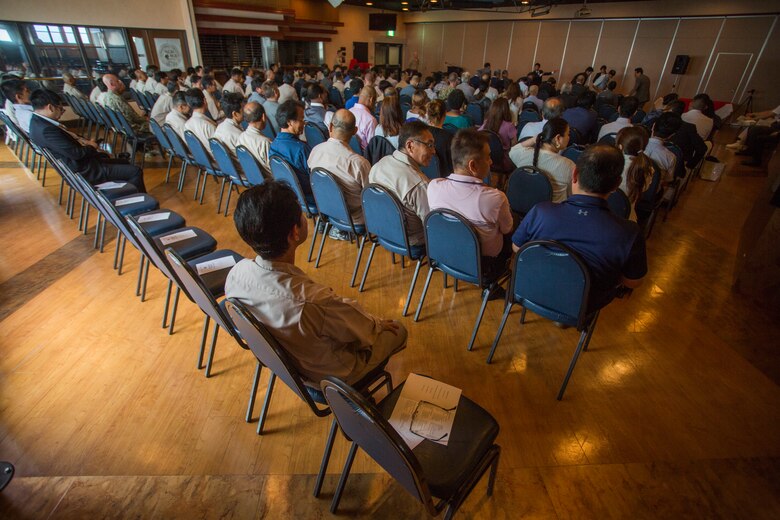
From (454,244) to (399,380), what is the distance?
88 cm

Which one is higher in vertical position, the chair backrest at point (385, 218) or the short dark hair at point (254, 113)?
the short dark hair at point (254, 113)

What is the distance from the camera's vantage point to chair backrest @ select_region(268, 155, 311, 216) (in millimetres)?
2974

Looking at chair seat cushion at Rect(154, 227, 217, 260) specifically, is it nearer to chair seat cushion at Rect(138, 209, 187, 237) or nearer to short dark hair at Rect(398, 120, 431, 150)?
chair seat cushion at Rect(138, 209, 187, 237)

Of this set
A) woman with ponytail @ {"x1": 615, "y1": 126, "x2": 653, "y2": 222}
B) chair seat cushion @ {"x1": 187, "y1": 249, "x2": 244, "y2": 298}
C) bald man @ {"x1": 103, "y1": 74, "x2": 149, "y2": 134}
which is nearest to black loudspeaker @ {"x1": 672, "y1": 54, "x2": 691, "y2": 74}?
woman with ponytail @ {"x1": 615, "y1": 126, "x2": 653, "y2": 222}

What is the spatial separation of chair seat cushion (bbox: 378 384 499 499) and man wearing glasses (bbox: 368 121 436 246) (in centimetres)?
144

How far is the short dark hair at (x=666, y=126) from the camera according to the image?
3.51 m

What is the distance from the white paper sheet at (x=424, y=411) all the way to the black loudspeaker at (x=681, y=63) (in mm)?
15123

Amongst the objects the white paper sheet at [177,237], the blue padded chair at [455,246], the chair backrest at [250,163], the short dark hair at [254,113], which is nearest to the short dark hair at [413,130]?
the blue padded chair at [455,246]

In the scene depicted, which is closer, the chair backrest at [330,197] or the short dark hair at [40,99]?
the chair backrest at [330,197]

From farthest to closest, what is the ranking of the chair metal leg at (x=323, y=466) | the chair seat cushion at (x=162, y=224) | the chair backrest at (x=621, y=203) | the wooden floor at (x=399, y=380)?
the chair seat cushion at (x=162, y=224)
the chair backrest at (x=621, y=203)
the wooden floor at (x=399, y=380)
the chair metal leg at (x=323, y=466)

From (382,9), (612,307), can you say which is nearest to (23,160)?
(612,307)

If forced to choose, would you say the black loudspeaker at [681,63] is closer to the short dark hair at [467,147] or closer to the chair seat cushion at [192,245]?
the short dark hair at [467,147]

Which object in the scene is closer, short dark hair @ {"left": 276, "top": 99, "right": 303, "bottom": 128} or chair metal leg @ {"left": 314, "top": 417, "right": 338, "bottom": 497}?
chair metal leg @ {"left": 314, "top": 417, "right": 338, "bottom": 497}

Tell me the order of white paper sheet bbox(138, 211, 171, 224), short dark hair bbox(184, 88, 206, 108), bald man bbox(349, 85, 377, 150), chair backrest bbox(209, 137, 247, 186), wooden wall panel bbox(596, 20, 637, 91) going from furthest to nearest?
wooden wall panel bbox(596, 20, 637, 91)
bald man bbox(349, 85, 377, 150)
short dark hair bbox(184, 88, 206, 108)
chair backrest bbox(209, 137, 247, 186)
white paper sheet bbox(138, 211, 171, 224)
